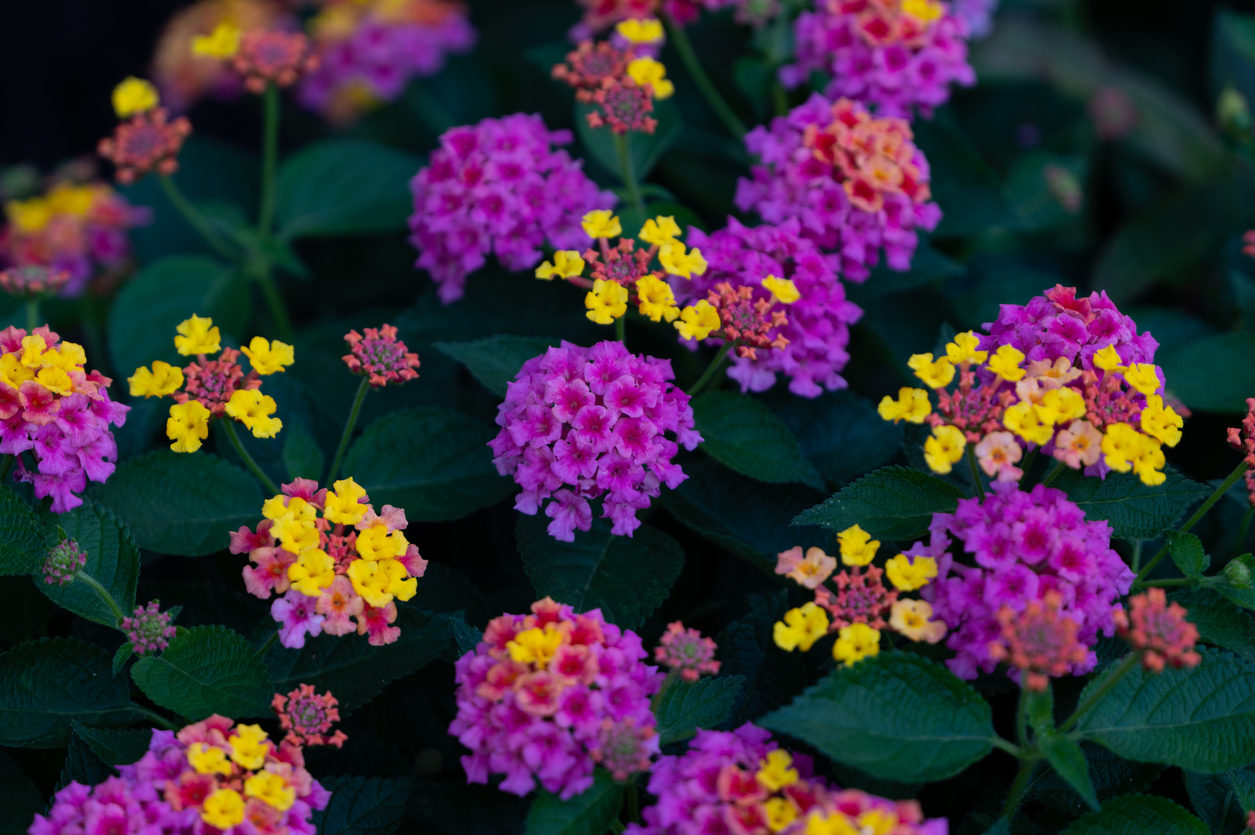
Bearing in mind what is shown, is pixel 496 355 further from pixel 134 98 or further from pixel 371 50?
pixel 371 50

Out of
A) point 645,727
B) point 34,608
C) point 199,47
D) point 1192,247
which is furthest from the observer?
point 1192,247

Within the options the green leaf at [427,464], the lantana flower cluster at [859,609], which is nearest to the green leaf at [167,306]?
the green leaf at [427,464]

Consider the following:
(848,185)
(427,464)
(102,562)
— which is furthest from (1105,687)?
(102,562)

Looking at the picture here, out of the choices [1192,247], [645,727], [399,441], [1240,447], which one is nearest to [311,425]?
[399,441]

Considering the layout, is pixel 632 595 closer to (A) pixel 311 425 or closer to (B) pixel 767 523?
(B) pixel 767 523

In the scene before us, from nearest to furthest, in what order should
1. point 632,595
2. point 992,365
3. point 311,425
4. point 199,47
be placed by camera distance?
point 992,365
point 632,595
point 311,425
point 199,47

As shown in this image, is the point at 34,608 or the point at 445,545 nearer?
the point at 34,608

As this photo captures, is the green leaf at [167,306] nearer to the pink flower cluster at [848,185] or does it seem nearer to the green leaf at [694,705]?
the pink flower cluster at [848,185]
